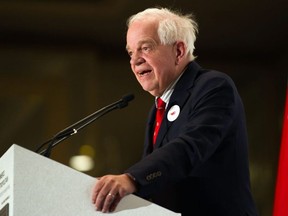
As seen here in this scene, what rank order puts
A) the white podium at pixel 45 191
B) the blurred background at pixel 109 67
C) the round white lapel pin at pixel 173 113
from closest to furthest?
1. the white podium at pixel 45 191
2. the round white lapel pin at pixel 173 113
3. the blurred background at pixel 109 67

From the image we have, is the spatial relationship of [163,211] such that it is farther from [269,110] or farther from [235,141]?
[269,110]

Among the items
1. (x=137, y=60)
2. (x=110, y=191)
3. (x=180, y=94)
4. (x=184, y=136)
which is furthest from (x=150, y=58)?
(x=110, y=191)

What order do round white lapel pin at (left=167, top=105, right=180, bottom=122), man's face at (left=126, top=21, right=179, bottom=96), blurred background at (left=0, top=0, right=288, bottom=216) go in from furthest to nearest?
blurred background at (left=0, top=0, right=288, bottom=216)
man's face at (left=126, top=21, right=179, bottom=96)
round white lapel pin at (left=167, top=105, right=180, bottom=122)

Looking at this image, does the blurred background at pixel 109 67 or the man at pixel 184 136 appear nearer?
the man at pixel 184 136

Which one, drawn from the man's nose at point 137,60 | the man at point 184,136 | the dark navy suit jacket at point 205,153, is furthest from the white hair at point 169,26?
the dark navy suit jacket at point 205,153

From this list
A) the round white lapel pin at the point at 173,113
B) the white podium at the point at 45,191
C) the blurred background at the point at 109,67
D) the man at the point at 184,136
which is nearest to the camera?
the white podium at the point at 45,191

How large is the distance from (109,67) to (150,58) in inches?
109

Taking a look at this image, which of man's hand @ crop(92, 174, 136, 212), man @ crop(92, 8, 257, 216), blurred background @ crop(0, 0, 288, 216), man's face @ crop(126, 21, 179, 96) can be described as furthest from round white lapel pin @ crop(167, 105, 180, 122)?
blurred background @ crop(0, 0, 288, 216)

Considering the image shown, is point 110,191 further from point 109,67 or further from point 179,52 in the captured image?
point 109,67

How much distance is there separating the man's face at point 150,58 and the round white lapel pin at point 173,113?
288mm

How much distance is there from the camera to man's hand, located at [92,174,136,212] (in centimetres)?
124

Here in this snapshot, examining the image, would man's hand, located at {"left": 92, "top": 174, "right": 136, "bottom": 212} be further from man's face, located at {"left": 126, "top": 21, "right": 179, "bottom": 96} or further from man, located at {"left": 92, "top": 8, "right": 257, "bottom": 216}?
man's face, located at {"left": 126, "top": 21, "right": 179, "bottom": 96}

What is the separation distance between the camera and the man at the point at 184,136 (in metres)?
1.50

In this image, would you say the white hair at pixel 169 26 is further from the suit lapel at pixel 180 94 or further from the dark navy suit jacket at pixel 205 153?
the dark navy suit jacket at pixel 205 153
